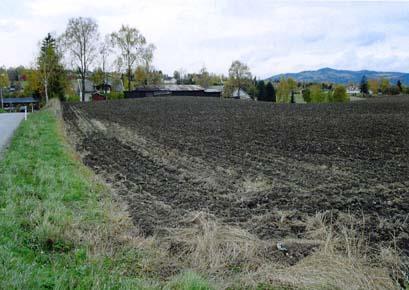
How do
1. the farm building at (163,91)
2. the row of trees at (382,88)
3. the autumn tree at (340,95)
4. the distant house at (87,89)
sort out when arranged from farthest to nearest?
the row of trees at (382,88) < the distant house at (87,89) < the autumn tree at (340,95) < the farm building at (163,91)

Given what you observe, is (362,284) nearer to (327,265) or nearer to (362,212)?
(327,265)

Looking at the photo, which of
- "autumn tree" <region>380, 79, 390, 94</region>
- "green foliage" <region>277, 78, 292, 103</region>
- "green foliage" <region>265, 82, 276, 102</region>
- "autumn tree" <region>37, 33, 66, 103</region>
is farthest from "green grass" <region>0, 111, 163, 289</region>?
"autumn tree" <region>380, 79, 390, 94</region>

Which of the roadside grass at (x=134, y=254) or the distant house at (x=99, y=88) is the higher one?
the distant house at (x=99, y=88)

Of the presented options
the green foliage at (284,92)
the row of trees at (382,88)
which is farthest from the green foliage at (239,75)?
the row of trees at (382,88)

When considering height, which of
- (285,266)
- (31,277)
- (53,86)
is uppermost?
(53,86)

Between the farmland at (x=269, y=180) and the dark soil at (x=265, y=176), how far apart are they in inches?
0.9

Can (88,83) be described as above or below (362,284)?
above

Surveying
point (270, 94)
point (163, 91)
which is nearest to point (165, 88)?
point (163, 91)

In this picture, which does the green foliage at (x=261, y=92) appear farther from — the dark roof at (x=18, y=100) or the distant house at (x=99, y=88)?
the dark roof at (x=18, y=100)

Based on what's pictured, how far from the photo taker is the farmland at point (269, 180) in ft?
21.5

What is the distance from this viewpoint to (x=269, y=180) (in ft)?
31.6

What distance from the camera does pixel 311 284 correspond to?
4.47 metres

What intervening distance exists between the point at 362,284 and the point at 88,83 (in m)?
90.4

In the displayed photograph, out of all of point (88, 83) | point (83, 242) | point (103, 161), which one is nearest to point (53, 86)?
point (88, 83)
